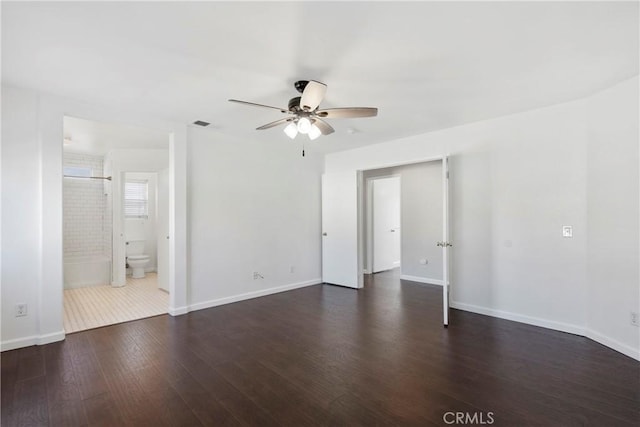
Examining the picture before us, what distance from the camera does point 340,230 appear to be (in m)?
5.55

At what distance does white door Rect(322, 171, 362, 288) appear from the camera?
5375 mm

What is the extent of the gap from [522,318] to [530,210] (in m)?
1.28

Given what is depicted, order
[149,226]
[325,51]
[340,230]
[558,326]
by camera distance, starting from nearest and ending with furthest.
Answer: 1. [325,51]
2. [558,326]
3. [340,230]
4. [149,226]

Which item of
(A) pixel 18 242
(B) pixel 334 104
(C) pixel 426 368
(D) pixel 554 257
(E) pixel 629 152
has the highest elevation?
(B) pixel 334 104

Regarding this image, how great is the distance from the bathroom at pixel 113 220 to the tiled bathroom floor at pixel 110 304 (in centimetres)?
1

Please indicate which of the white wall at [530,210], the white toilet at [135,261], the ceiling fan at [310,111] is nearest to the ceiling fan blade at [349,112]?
the ceiling fan at [310,111]

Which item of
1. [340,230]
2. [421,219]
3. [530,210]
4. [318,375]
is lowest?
[318,375]

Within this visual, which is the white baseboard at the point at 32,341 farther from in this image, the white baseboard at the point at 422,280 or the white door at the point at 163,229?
the white baseboard at the point at 422,280

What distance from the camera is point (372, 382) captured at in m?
2.35

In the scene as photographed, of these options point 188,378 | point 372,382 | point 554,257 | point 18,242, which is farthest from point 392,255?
point 18,242

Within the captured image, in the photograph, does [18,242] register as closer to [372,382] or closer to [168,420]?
[168,420]

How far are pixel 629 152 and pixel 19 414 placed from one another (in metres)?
5.13

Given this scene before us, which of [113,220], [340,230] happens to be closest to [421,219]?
[340,230]

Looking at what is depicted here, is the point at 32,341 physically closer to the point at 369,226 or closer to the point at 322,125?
the point at 322,125
